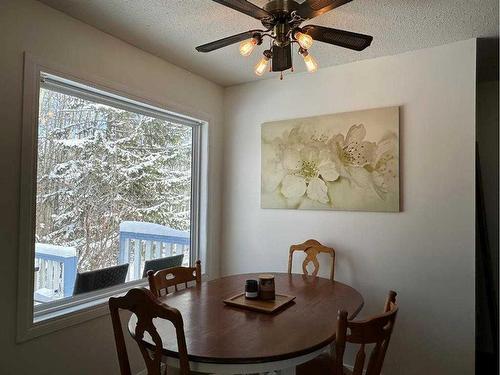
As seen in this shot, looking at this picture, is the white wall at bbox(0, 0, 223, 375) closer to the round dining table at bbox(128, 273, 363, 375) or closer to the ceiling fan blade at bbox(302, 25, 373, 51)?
the round dining table at bbox(128, 273, 363, 375)

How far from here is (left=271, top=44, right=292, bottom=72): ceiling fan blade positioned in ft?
5.86

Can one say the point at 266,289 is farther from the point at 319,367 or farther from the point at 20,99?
the point at 20,99

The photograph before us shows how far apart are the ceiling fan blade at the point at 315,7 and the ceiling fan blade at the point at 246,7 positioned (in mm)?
170

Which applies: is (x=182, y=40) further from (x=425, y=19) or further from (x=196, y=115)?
(x=425, y=19)

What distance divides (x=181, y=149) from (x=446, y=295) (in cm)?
242

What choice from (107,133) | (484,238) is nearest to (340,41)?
(107,133)

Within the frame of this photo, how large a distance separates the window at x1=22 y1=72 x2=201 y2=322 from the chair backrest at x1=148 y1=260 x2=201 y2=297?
1.78ft

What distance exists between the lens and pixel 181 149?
314 cm

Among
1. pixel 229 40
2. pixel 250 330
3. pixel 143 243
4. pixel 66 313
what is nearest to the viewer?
pixel 250 330

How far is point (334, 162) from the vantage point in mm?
2752

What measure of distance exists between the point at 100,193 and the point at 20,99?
31.2 inches

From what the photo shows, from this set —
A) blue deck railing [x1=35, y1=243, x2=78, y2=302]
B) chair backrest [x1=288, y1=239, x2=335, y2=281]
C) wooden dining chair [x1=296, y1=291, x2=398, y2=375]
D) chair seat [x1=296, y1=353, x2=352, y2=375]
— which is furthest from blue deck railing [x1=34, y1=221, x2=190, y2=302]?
wooden dining chair [x1=296, y1=291, x2=398, y2=375]

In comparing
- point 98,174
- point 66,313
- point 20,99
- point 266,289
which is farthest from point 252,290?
point 20,99

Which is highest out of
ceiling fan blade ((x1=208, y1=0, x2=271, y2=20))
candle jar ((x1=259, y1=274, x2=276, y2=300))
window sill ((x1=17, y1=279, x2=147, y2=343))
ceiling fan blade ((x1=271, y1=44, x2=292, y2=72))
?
ceiling fan blade ((x1=208, y1=0, x2=271, y2=20))
